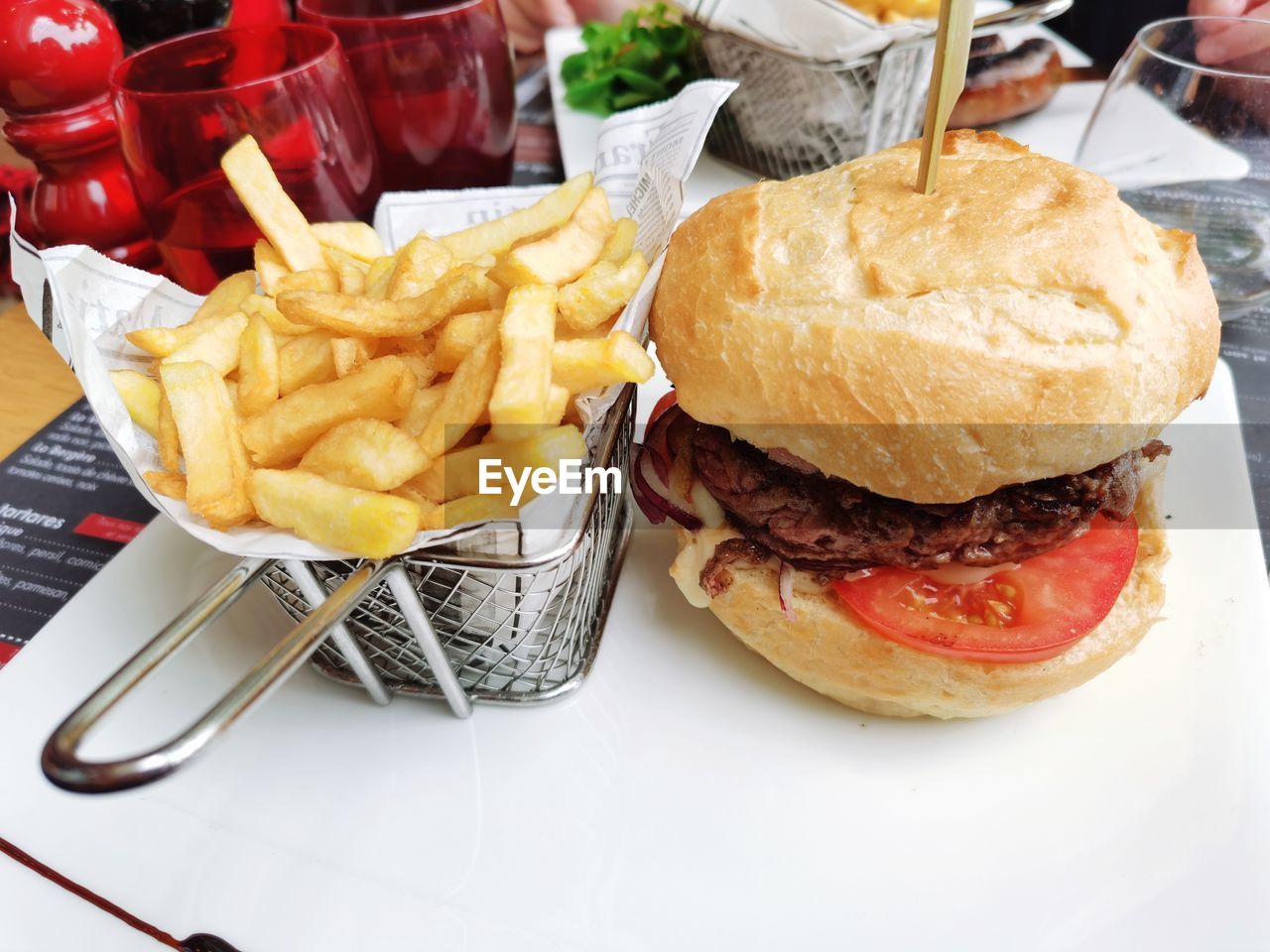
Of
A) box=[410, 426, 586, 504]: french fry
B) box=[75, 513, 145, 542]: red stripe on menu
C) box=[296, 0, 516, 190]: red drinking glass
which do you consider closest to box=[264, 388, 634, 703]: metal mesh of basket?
box=[410, 426, 586, 504]: french fry

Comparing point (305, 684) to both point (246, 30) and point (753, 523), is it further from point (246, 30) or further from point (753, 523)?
point (246, 30)

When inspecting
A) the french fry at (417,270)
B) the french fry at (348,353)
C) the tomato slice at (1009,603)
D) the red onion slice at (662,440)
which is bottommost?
the red onion slice at (662,440)

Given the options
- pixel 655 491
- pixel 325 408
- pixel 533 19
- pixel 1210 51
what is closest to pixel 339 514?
pixel 325 408

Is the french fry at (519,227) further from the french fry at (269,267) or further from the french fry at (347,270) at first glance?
the french fry at (269,267)

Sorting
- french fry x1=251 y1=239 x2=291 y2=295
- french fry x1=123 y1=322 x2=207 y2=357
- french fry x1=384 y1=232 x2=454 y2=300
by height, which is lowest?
french fry x1=123 y1=322 x2=207 y2=357

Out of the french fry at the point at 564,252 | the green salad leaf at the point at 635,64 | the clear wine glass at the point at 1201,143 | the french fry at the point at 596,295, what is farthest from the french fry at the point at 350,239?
the clear wine glass at the point at 1201,143

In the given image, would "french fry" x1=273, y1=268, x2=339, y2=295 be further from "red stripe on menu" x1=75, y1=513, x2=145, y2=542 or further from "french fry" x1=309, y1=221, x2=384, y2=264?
"red stripe on menu" x1=75, y1=513, x2=145, y2=542
